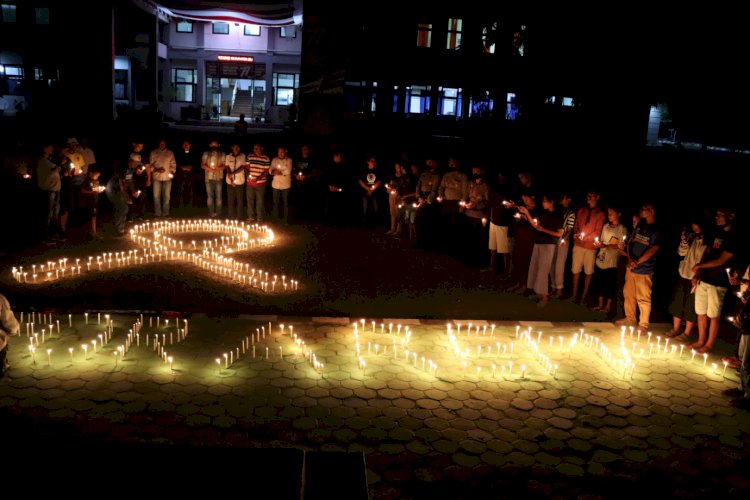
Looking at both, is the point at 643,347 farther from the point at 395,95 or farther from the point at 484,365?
the point at 395,95

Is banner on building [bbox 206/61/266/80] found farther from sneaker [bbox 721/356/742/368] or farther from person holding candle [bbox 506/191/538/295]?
sneaker [bbox 721/356/742/368]

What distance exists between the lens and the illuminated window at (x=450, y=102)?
116 ft

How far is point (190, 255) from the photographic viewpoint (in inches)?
542

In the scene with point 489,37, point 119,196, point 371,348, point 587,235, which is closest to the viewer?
point 371,348

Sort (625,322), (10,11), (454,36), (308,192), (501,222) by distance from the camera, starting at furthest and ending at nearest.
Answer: (10,11) → (454,36) → (308,192) → (501,222) → (625,322)

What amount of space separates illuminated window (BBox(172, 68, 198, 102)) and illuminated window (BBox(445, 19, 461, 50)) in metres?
16.4

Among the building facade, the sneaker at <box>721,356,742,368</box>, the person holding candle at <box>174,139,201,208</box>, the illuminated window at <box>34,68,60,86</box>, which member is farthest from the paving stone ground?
the illuminated window at <box>34,68,60,86</box>

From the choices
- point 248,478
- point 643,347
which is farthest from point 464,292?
point 248,478

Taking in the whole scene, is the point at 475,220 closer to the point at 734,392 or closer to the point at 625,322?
the point at 625,322

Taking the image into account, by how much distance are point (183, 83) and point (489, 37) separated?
63.0ft

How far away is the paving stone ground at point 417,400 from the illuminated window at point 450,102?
88.4 ft

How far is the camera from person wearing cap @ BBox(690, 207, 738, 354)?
356 inches

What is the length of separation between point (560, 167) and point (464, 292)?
15.1 metres

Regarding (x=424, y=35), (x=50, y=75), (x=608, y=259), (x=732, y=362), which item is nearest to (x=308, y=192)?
(x=608, y=259)
